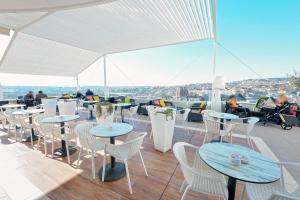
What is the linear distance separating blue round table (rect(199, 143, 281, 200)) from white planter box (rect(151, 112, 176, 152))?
4.94ft

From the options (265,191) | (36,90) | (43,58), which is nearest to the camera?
(265,191)

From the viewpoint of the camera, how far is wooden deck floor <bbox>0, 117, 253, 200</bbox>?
200 cm

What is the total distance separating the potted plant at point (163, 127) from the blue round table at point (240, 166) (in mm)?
1490

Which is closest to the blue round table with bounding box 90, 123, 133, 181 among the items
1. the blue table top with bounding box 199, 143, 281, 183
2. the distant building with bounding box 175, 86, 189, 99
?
the blue table top with bounding box 199, 143, 281, 183

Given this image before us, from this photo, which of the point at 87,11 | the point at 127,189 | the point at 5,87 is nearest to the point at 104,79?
the point at 5,87

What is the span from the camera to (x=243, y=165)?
138 cm

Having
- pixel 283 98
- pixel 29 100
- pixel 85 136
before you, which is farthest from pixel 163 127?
pixel 29 100

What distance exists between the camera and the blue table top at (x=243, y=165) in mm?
1210

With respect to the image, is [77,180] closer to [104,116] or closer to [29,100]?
[104,116]

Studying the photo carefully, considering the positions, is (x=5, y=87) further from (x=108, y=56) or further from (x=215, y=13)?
(x=215, y=13)

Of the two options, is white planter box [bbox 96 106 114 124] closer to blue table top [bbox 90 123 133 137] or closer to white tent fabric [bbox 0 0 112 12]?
blue table top [bbox 90 123 133 137]

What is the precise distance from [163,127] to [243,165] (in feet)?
6.34

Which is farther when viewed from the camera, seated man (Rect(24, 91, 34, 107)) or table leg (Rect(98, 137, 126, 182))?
seated man (Rect(24, 91, 34, 107))

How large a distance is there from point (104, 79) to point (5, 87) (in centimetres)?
530
